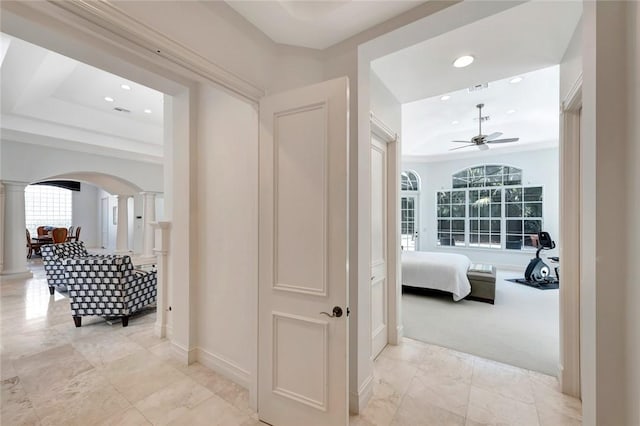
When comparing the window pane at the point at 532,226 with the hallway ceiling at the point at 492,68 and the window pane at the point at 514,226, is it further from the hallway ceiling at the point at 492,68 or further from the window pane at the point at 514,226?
the hallway ceiling at the point at 492,68

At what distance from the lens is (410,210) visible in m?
8.43

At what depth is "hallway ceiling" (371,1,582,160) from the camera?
1.96 m

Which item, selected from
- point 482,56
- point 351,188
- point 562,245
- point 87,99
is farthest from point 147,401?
point 87,99

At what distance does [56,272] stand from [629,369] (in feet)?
22.1

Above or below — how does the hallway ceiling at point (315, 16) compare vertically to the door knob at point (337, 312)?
above

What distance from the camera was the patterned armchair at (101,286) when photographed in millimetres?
3230

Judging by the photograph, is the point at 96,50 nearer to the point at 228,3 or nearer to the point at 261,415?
the point at 228,3

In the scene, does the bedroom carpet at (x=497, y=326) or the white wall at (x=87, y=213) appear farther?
the white wall at (x=87, y=213)

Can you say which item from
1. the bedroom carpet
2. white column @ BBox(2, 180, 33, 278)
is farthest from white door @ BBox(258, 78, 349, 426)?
white column @ BBox(2, 180, 33, 278)

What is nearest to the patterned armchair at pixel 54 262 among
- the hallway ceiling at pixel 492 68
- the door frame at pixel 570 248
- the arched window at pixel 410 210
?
the hallway ceiling at pixel 492 68

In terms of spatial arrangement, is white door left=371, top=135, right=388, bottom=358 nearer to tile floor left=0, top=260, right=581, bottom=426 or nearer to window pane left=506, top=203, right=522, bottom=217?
tile floor left=0, top=260, right=581, bottom=426

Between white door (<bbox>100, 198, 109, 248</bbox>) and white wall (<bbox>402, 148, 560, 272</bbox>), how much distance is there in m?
13.5

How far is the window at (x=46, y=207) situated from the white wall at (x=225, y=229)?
1308cm

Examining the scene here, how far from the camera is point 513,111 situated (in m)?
4.70
